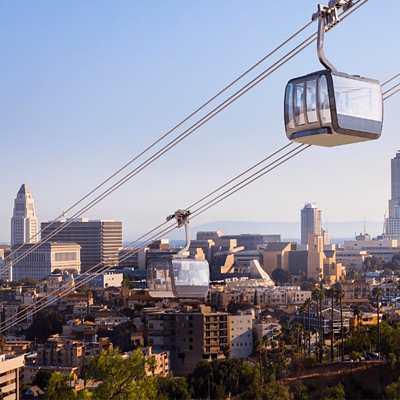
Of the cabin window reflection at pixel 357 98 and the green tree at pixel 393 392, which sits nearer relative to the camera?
the cabin window reflection at pixel 357 98

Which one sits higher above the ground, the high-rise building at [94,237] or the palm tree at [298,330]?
the high-rise building at [94,237]

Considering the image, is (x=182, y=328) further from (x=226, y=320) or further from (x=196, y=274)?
(x=196, y=274)

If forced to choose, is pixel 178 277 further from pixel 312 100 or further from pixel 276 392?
pixel 276 392

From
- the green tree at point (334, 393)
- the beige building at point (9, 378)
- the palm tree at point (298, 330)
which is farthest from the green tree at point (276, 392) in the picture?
the palm tree at point (298, 330)

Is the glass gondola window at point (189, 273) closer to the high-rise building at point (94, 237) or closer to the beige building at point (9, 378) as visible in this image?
the beige building at point (9, 378)

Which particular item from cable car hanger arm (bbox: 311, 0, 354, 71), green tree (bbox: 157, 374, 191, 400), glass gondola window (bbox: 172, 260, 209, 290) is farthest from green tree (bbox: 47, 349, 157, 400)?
cable car hanger arm (bbox: 311, 0, 354, 71)

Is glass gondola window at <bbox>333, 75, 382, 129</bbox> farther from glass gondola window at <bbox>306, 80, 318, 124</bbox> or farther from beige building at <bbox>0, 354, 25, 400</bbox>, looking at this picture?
beige building at <bbox>0, 354, 25, 400</bbox>

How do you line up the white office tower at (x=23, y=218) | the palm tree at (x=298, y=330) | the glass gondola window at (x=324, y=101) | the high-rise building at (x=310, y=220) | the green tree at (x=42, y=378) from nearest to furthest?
the glass gondola window at (x=324, y=101), the green tree at (x=42, y=378), the palm tree at (x=298, y=330), the white office tower at (x=23, y=218), the high-rise building at (x=310, y=220)
